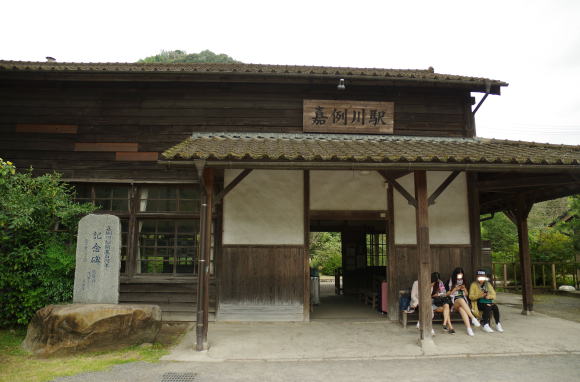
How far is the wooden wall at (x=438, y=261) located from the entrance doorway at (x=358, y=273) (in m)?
1.10

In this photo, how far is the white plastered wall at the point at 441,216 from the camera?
8109mm

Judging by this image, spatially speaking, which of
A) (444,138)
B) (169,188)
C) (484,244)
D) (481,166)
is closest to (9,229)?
(169,188)

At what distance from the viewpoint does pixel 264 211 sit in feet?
26.2

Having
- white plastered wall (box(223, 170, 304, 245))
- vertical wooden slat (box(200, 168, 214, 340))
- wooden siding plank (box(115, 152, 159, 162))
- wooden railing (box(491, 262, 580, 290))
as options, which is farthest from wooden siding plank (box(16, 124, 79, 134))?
wooden railing (box(491, 262, 580, 290))

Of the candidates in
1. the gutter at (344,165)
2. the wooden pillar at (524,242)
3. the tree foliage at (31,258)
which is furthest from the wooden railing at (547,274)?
the tree foliage at (31,258)

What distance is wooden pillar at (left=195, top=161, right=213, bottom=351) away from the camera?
19.3 ft

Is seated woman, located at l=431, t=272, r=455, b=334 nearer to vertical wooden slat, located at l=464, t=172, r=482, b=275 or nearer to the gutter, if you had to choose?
vertical wooden slat, located at l=464, t=172, r=482, b=275

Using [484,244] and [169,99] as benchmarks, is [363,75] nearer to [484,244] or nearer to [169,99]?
[169,99]

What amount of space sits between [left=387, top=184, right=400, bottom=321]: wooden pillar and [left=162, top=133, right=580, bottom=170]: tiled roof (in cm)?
143

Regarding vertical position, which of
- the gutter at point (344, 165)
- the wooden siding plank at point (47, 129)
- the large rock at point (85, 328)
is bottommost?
the large rock at point (85, 328)

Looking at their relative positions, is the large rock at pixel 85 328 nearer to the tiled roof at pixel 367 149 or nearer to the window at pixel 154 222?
the window at pixel 154 222

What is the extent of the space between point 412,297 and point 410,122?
395 centimetres

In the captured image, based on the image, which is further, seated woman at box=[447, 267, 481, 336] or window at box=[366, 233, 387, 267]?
window at box=[366, 233, 387, 267]

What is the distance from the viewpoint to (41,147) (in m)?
8.41
